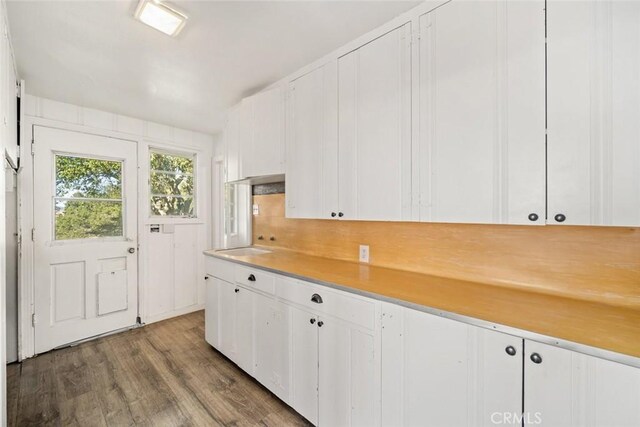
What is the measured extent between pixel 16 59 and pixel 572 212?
11.5 ft

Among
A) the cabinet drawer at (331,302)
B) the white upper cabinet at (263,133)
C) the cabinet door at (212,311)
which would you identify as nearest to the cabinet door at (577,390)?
the cabinet drawer at (331,302)

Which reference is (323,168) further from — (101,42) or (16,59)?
(16,59)

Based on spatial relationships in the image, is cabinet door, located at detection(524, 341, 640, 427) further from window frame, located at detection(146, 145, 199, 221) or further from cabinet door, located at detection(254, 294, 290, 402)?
window frame, located at detection(146, 145, 199, 221)

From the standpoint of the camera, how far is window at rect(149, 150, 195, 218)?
3.37m

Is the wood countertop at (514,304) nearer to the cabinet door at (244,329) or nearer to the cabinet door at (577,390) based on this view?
the cabinet door at (577,390)

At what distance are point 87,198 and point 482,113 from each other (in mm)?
3639

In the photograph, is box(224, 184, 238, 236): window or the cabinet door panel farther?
box(224, 184, 238, 236): window

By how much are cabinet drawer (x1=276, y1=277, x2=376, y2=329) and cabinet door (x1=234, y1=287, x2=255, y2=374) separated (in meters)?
0.42

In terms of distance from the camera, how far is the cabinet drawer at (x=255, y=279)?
1.92 m

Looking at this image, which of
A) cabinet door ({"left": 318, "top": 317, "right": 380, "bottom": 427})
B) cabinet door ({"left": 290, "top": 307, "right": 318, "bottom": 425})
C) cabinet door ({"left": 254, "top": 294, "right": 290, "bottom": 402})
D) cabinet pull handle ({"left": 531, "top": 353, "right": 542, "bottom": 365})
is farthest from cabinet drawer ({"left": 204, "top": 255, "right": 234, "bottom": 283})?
cabinet pull handle ({"left": 531, "top": 353, "right": 542, "bottom": 365})

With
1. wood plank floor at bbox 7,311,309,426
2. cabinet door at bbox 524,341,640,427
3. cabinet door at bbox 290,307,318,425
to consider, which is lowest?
wood plank floor at bbox 7,311,309,426

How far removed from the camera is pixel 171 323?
3291 millimetres

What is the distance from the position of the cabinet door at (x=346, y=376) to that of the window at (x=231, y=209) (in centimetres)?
211

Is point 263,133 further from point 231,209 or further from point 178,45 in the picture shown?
point 231,209
